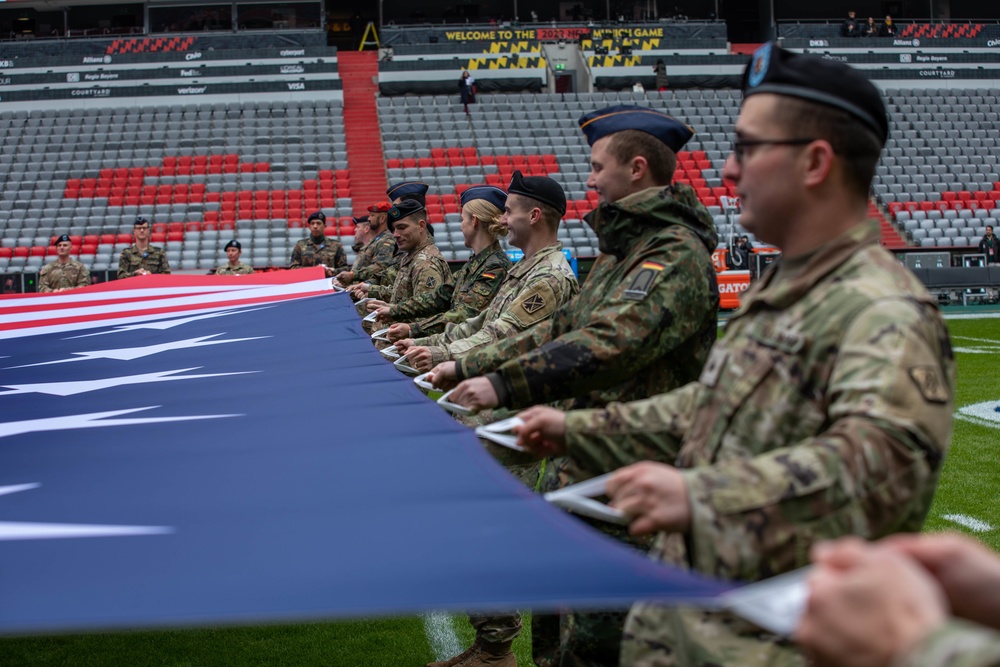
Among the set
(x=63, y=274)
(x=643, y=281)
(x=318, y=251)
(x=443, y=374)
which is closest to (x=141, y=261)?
(x=63, y=274)

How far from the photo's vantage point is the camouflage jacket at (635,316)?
2318 millimetres

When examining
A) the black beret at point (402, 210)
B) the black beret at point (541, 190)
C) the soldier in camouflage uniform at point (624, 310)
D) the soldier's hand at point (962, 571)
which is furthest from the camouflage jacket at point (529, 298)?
the soldier's hand at point (962, 571)

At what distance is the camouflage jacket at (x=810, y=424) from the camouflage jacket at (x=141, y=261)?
37.1 feet

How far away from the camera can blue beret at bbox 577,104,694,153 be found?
265 centimetres

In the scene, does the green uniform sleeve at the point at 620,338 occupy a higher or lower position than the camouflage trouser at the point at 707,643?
higher

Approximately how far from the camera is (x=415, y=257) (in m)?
5.99

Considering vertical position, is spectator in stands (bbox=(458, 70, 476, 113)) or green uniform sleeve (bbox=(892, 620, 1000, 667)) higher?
spectator in stands (bbox=(458, 70, 476, 113))

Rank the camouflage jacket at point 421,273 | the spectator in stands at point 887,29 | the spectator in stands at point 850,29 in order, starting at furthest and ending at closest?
the spectator in stands at point 887,29 → the spectator in stands at point 850,29 → the camouflage jacket at point 421,273

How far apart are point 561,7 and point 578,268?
17.5 m

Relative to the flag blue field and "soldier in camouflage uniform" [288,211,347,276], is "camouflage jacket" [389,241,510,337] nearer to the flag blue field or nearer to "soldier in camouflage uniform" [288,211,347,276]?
the flag blue field

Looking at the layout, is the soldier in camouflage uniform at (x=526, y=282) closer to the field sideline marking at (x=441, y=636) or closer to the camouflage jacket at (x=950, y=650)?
the field sideline marking at (x=441, y=636)

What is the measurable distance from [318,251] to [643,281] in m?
9.15

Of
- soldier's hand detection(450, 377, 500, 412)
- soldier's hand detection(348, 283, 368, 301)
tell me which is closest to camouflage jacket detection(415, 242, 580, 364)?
soldier's hand detection(450, 377, 500, 412)

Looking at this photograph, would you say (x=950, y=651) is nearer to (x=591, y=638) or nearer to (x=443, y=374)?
(x=591, y=638)
